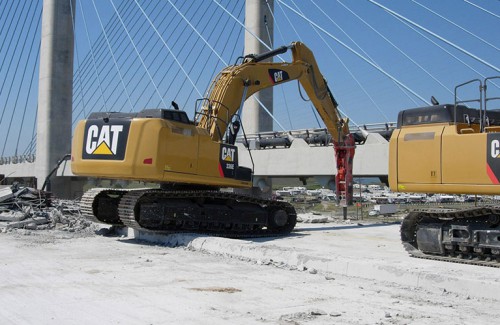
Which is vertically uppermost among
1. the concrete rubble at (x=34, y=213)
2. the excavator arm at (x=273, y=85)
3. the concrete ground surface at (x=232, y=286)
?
the excavator arm at (x=273, y=85)

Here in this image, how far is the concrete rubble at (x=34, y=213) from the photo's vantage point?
1532cm

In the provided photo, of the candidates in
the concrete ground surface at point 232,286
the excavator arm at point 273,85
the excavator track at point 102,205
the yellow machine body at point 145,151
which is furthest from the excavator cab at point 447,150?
the excavator track at point 102,205

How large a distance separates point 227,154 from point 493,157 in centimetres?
647

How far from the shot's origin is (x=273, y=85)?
15.8 m

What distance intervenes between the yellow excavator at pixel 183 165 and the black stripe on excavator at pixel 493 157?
625cm

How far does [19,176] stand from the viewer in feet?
135

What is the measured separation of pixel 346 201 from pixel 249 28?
15.9 m

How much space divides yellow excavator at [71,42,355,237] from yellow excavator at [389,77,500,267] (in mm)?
4546

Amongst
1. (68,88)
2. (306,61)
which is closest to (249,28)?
(68,88)

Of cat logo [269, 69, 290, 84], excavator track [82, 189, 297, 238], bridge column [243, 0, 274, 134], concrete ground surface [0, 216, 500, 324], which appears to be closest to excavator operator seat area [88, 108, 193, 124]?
excavator track [82, 189, 297, 238]

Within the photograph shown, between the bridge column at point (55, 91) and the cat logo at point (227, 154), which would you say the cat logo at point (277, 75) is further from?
the bridge column at point (55, 91)

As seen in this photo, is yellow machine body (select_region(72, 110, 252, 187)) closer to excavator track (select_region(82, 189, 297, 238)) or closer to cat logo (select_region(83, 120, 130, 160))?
cat logo (select_region(83, 120, 130, 160))

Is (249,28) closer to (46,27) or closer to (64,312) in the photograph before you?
(46,27)

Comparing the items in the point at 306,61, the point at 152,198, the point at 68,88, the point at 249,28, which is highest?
the point at 249,28
